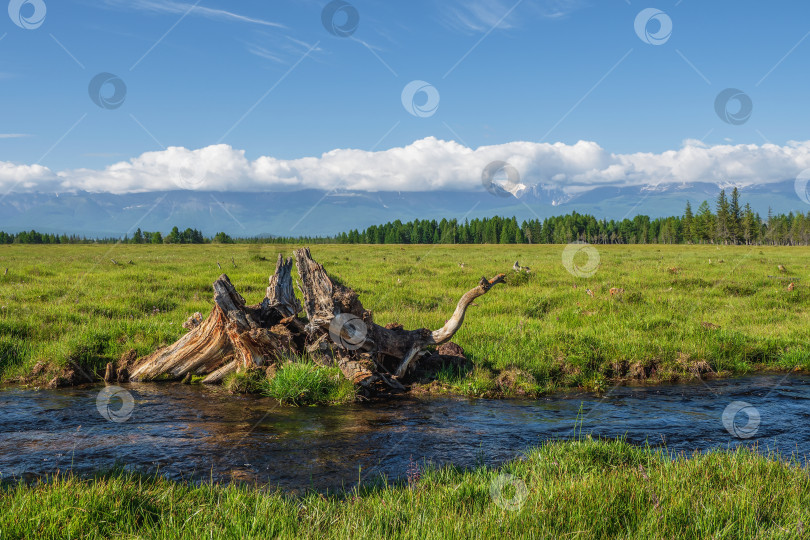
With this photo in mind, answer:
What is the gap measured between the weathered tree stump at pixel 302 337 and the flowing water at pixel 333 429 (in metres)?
→ 0.77

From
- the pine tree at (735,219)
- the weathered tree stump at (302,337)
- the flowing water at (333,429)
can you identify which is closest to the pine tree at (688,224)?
the pine tree at (735,219)

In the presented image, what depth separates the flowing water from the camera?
7195 mm

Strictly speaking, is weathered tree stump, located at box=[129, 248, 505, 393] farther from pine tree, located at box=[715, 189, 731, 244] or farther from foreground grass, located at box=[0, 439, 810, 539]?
pine tree, located at box=[715, 189, 731, 244]

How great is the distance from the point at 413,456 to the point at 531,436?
2.20 metres

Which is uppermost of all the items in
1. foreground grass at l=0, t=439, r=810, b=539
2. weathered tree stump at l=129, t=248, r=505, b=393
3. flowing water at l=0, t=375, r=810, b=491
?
weathered tree stump at l=129, t=248, r=505, b=393

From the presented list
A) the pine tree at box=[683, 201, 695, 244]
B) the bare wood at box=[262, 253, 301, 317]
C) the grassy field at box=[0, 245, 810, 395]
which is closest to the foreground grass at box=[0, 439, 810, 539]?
the grassy field at box=[0, 245, 810, 395]

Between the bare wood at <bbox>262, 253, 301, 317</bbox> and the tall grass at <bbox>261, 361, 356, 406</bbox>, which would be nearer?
the tall grass at <bbox>261, 361, 356, 406</bbox>

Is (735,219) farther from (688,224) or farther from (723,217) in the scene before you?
(688,224)

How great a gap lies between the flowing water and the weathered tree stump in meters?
0.77

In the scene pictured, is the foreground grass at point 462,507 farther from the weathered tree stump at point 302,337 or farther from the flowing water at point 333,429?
the weathered tree stump at point 302,337

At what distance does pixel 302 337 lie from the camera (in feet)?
40.5

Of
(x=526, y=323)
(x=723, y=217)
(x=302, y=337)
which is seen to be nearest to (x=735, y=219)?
(x=723, y=217)

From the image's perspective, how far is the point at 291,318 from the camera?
11.9m

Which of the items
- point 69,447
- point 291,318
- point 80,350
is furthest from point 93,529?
point 80,350
